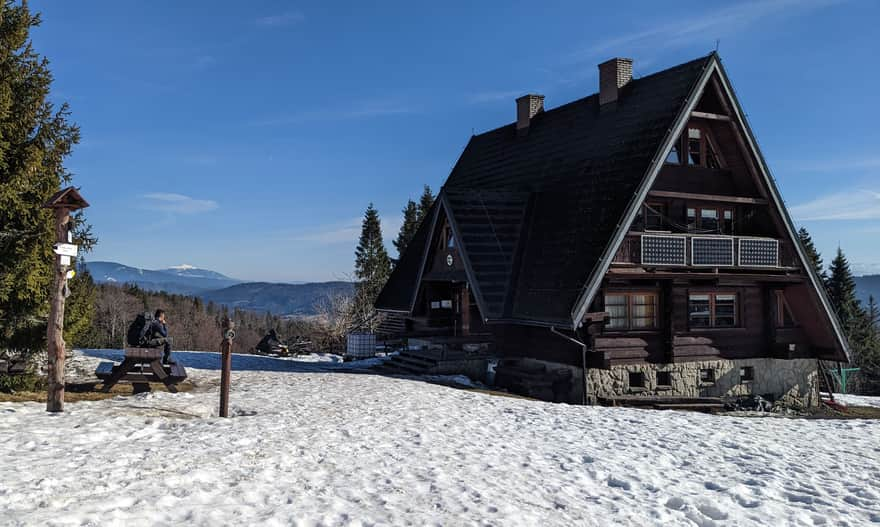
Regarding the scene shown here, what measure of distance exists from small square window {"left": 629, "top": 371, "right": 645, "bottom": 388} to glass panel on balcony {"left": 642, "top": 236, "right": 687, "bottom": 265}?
361cm

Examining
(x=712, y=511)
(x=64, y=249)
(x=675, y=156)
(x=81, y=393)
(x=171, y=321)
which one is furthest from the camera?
(x=171, y=321)

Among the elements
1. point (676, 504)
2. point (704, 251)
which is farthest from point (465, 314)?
point (676, 504)

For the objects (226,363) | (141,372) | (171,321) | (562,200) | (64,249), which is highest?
(562,200)

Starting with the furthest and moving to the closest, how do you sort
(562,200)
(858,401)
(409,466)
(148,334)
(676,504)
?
(858,401)
(562,200)
(148,334)
(409,466)
(676,504)

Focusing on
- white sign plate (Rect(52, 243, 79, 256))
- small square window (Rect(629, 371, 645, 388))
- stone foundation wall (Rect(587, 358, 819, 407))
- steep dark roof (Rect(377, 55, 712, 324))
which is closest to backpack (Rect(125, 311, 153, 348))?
white sign plate (Rect(52, 243, 79, 256))

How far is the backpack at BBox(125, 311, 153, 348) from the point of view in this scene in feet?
47.8

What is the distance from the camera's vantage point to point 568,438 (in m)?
11.6

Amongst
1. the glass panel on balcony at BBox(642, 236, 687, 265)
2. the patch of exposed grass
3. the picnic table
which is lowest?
the patch of exposed grass

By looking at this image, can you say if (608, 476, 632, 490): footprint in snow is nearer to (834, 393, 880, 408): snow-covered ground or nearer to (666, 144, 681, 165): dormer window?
(666, 144, 681, 165): dormer window

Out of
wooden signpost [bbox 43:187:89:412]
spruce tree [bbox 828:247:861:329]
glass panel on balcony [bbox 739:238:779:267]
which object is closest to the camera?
wooden signpost [bbox 43:187:89:412]

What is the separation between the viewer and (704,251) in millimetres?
19375

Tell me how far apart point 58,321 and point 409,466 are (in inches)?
307

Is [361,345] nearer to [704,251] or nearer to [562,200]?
[562,200]

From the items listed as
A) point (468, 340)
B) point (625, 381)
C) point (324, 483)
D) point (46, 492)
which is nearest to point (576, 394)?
point (625, 381)
